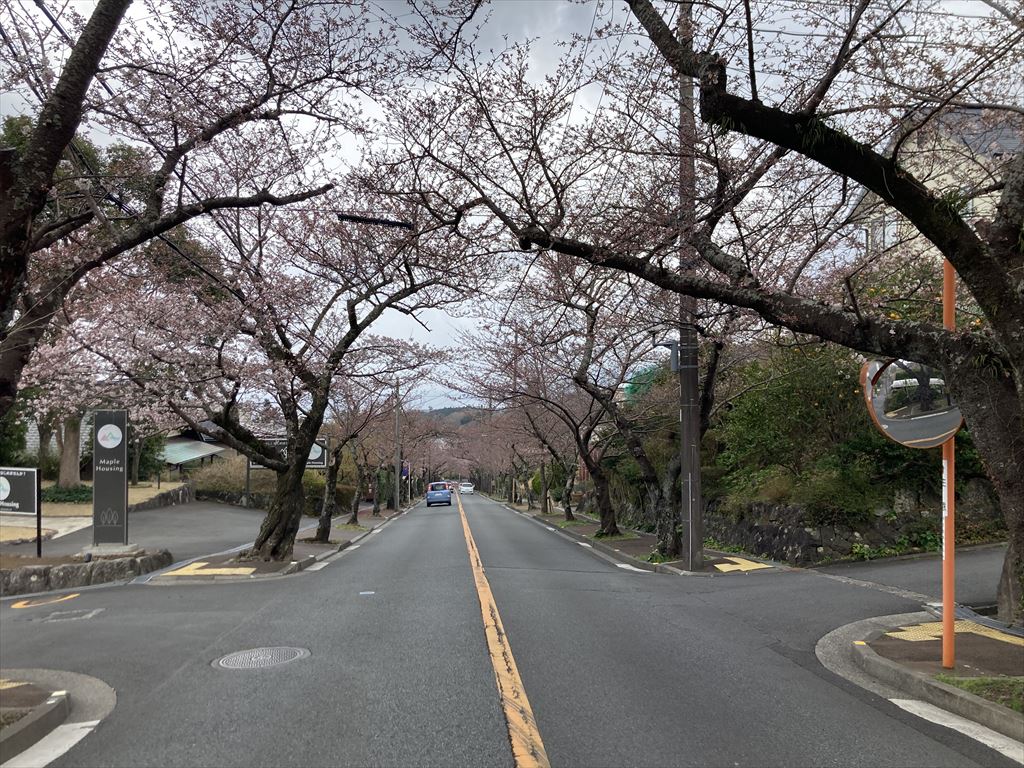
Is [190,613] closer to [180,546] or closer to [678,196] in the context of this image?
[678,196]

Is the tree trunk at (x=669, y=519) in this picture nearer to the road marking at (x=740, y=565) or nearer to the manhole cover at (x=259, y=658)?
the road marking at (x=740, y=565)

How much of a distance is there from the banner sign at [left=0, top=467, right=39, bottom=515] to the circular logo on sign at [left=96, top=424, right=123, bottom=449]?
180 cm

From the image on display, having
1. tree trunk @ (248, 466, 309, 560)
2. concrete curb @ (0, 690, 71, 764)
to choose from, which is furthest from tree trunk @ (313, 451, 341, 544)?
concrete curb @ (0, 690, 71, 764)

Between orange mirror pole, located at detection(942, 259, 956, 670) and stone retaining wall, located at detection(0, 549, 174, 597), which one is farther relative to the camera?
stone retaining wall, located at detection(0, 549, 174, 597)

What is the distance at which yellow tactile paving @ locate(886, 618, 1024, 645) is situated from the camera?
7.57 meters

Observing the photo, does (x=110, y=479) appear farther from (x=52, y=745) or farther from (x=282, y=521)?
(x=52, y=745)

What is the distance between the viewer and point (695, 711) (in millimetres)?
5566

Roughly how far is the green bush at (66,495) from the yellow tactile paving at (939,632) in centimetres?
2796

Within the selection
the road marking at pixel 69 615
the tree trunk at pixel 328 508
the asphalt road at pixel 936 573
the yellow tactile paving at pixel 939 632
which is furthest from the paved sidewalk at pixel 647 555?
the road marking at pixel 69 615

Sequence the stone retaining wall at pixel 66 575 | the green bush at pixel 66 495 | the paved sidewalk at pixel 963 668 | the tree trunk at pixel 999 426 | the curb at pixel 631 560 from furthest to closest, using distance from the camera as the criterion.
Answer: the green bush at pixel 66 495
the curb at pixel 631 560
the stone retaining wall at pixel 66 575
the tree trunk at pixel 999 426
the paved sidewalk at pixel 963 668

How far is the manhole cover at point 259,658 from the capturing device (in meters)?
7.05

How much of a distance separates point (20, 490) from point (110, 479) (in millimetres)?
1845

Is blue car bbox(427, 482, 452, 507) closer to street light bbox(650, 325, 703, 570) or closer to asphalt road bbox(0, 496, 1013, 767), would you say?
street light bbox(650, 325, 703, 570)

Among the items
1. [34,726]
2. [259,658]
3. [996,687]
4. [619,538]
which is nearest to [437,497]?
[619,538]
